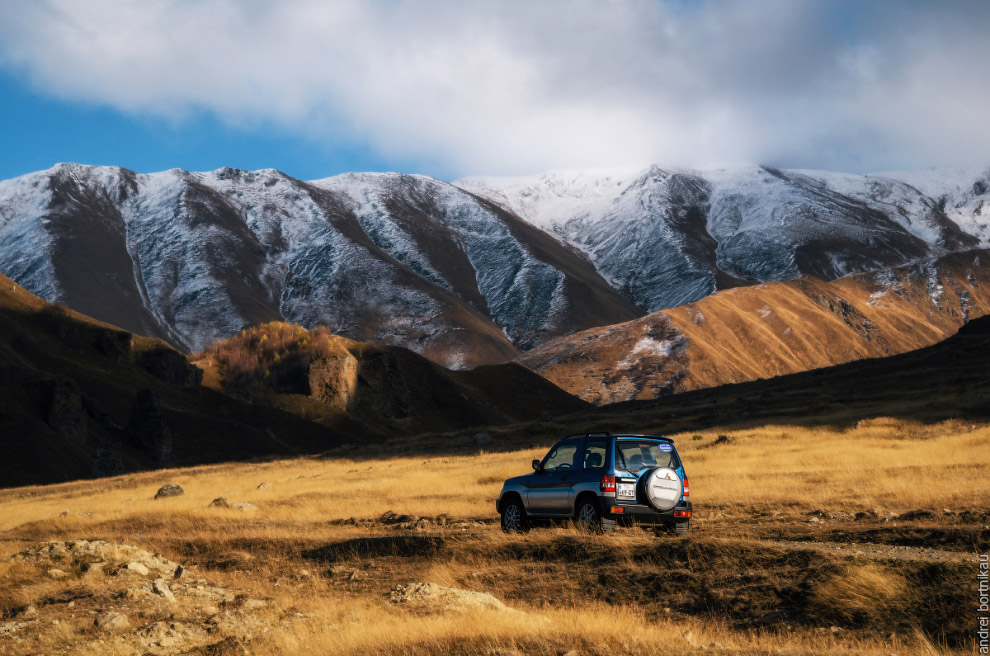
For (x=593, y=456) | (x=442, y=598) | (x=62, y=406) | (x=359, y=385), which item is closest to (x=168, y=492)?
(x=593, y=456)

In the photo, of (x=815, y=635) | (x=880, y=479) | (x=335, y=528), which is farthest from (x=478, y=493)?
(x=815, y=635)

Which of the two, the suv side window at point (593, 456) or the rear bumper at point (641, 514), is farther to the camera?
the suv side window at point (593, 456)

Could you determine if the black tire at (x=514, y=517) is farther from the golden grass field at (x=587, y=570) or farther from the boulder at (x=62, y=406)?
the boulder at (x=62, y=406)

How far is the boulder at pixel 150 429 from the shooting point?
278 feet

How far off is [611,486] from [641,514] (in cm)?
81

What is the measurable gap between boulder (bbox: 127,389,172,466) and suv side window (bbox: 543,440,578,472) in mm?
75728

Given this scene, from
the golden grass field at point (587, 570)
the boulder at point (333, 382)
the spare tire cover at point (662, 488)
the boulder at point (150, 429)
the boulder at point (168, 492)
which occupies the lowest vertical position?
the golden grass field at point (587, 570)

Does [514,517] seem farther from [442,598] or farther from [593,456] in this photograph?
[442,598]

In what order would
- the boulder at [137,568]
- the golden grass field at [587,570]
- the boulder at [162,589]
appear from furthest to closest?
the boulder at [137,568], the boulder at [162,589], the golden grass field at [587,570]

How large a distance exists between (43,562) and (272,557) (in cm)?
440

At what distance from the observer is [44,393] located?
80562 mm

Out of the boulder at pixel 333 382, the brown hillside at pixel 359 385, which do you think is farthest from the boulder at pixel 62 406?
the boulder at pixel 333 382

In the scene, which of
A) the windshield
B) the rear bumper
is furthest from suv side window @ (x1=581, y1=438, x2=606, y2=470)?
the rear bumper

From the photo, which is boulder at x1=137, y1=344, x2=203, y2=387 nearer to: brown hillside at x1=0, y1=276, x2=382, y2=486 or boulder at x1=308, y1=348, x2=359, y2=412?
brown hillside at x1=0, y1=276, x2=382, y2=486
